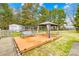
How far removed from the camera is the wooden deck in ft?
12.7

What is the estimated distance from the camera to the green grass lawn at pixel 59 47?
383cm

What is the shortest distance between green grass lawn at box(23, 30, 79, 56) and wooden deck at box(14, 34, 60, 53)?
7 cm

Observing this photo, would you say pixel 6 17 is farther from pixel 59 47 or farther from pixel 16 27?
pixel 59 47

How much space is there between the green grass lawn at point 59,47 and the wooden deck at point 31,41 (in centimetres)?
7

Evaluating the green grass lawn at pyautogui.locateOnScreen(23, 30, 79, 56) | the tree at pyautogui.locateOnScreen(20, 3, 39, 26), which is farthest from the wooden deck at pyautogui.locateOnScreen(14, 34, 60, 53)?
the tree at pyautogui.locateOnScreen(20, 3, 39, 26)

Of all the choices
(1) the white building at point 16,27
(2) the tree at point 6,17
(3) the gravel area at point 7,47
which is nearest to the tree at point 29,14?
(1) the white building at point 16,27

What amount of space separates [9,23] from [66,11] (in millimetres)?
977

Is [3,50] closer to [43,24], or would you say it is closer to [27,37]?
[27,37]

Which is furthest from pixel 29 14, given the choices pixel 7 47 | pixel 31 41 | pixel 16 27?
pixel 7 47

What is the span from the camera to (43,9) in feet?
12.9

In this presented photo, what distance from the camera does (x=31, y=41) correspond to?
12.9ft

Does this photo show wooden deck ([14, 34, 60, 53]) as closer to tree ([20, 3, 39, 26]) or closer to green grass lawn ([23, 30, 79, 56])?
green grass lawn ([23, 30, 79, 56])

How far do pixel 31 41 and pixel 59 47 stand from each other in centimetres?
48

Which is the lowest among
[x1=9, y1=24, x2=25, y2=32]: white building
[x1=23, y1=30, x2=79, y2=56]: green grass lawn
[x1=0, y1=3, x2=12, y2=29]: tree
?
[x1=23, y1=30, x2=79, y2=56]: green grass lawn
